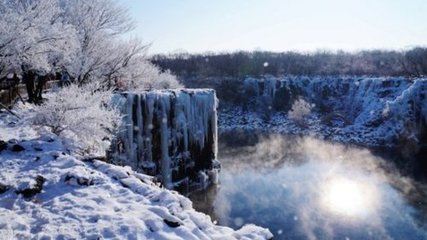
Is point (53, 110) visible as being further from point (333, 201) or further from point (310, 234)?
point (333, 201)

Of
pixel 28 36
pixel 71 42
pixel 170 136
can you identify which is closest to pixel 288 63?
pixel 170 136

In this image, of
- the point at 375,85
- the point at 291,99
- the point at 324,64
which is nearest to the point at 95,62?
the point at 375,85

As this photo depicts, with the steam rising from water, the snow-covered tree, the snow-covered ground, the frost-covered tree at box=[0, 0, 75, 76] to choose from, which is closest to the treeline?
the steam rising from water

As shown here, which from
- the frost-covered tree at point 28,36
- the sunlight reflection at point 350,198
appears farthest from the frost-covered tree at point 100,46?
the sunlight reflection at point 350,198

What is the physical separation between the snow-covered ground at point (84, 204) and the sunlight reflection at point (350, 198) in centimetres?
1081

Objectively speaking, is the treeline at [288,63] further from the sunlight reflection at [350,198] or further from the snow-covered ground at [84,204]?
the snow-covered ground at [84,204]

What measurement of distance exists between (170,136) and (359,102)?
36.2 meters

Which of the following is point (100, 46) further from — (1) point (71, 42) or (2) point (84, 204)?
(2) point (84, 204)

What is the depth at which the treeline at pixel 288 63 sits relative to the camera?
6638 cm

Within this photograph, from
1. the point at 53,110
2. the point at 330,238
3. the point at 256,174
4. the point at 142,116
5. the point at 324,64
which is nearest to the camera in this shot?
the point at 53,110

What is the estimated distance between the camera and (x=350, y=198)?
18703mm

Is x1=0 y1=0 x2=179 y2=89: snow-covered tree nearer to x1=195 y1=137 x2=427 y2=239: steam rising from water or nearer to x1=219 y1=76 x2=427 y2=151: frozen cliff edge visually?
x1=195 y1=137 x2=427 y2=239: steam rising from water

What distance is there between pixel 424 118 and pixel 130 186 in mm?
31556

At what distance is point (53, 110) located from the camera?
35.3ft
